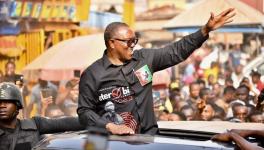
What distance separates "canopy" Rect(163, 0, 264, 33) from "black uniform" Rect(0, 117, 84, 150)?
10.7 meters

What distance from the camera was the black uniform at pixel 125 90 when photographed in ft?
17.4

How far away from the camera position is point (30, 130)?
18.9 feet

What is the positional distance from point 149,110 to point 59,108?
232 inches

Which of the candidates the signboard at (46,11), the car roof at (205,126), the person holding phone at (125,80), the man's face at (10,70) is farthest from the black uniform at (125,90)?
the signboard at (46,11)

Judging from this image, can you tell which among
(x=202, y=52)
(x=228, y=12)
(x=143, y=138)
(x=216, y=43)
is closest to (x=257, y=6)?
(x=216, y=43)

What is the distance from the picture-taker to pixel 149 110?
5418mm

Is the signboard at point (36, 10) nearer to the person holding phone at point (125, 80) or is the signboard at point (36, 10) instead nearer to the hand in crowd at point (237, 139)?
the person holding phone at point (125, 80)

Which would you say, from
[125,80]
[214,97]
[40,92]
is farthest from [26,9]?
[125,80]

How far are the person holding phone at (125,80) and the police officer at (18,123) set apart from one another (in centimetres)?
49

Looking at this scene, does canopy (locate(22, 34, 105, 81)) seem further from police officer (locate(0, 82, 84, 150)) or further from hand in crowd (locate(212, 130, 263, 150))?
hand in crowd (locate(212, 130, 263, 150))

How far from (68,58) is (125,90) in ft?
26.7

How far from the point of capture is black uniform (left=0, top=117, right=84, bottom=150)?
5656mm

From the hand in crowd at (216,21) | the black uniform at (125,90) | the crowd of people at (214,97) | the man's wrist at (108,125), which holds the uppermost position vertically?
the hand in crowd at (216,21)

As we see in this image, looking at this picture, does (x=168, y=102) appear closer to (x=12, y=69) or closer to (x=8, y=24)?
(x=12, y=69)
